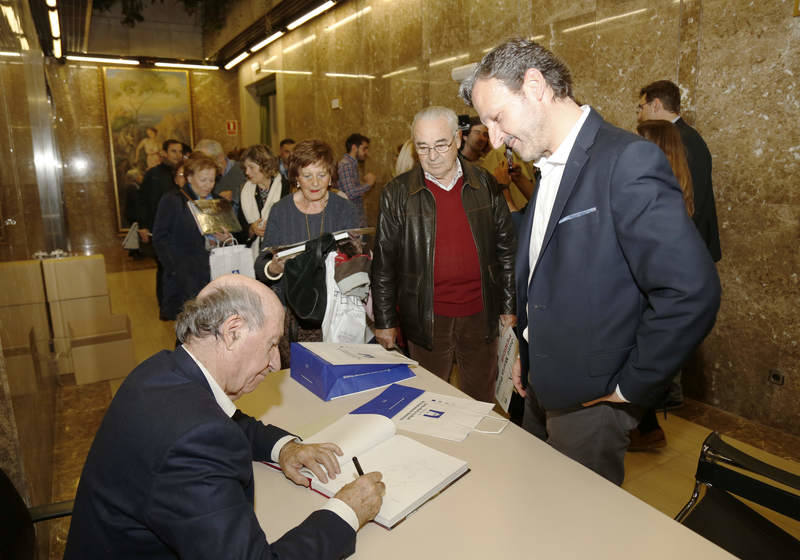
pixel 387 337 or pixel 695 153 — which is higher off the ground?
pixel 695 153

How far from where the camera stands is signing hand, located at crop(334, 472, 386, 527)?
1.23 metres

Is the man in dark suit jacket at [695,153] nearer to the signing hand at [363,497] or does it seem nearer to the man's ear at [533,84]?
the man's ear at [533,84]

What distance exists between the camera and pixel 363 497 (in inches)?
49.4

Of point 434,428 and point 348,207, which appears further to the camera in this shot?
point 348,207

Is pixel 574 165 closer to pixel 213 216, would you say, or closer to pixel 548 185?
pixel 548 185

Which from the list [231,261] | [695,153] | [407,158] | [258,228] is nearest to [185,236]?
[258,228]

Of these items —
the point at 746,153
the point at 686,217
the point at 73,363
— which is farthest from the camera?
the point at 73,363

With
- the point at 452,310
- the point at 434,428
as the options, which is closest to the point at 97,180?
the point at 452,310

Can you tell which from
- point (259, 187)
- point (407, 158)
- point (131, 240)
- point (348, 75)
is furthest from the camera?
point (131, 240)

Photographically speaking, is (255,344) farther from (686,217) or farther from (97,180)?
(97,180)

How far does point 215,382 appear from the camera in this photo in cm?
123

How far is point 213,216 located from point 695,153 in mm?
3448

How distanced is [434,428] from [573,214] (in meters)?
0.78

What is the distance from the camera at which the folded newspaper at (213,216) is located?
4285 mm
